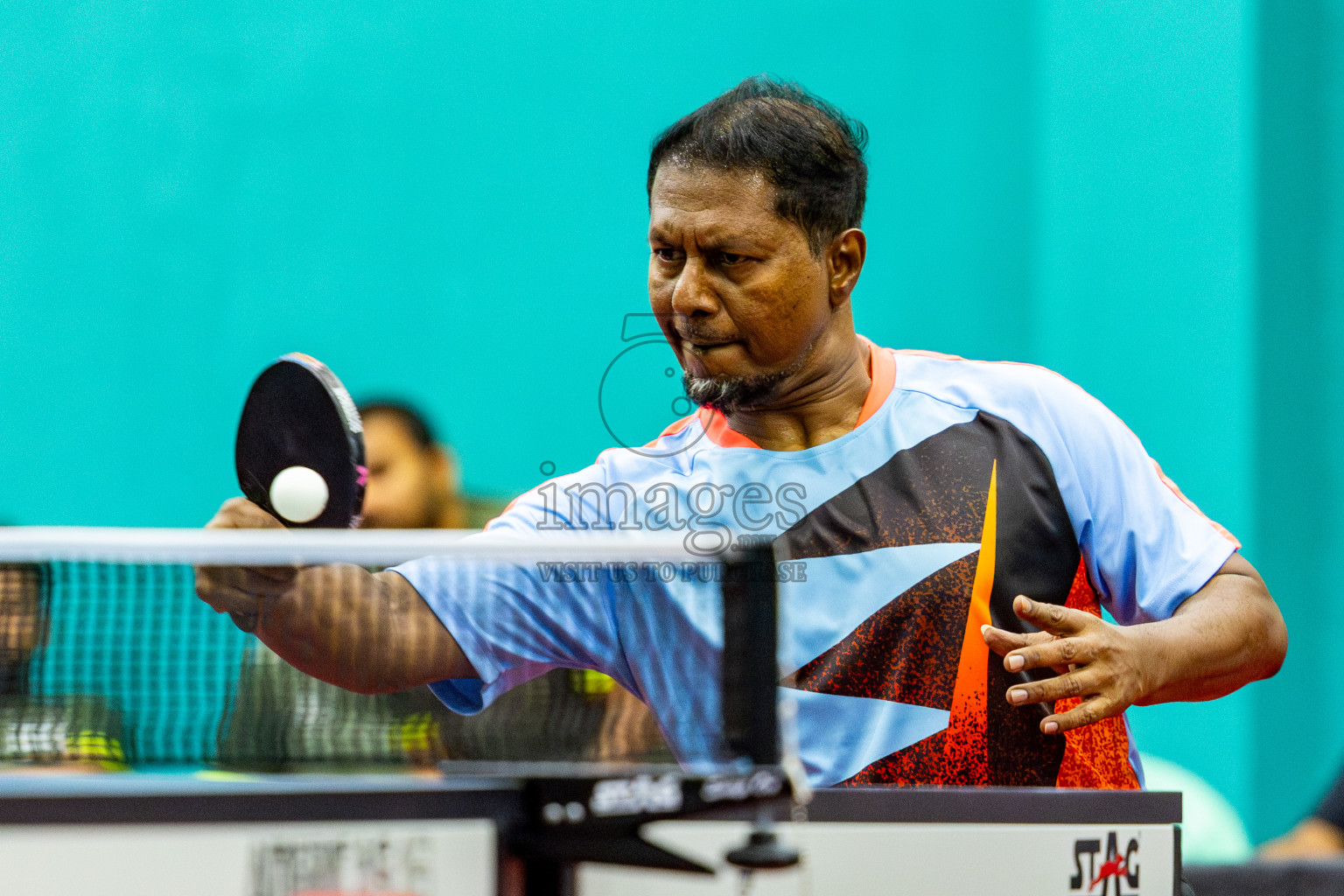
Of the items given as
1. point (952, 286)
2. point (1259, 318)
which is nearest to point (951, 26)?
point (952, 286)

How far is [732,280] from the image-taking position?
2.48 meters

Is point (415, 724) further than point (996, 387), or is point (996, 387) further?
point (996, 387)

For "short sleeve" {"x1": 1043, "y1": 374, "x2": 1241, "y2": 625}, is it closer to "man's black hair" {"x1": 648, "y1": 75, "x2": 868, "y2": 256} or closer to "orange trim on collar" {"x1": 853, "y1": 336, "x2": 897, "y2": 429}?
"orange trim on collar" {"x1": 853, "y1": 336, "x2": 897, "y2": 429}

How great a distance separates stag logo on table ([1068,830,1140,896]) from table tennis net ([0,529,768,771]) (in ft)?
1.72

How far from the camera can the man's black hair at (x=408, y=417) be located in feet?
14.3

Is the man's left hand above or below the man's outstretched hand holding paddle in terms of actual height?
below

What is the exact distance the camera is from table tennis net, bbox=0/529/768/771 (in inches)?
67.0

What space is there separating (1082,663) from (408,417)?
2.79 meters

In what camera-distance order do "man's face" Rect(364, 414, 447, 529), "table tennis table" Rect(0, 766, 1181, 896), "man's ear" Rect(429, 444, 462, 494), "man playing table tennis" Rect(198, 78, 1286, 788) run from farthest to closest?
"man's ear" Rect(429, 444, 462, 494) < "man's face" Rect(364, 414, 447, 529) < "man playing table tennis" Rect(198, 78, 1286, 788) < "table tennis table" Rect(0, 766, 1181, 896)

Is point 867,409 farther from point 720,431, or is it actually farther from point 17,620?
point 17,620

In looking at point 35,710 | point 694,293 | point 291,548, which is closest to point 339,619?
point 291,548

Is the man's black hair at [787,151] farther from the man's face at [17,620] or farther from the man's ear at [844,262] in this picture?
the man's face at [17,620]

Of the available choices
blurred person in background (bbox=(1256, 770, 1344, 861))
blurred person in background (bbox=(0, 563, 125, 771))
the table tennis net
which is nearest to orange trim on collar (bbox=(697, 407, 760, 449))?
the table tennis net

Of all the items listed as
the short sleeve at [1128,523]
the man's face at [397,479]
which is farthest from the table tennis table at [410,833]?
the man's face at [397,479]
